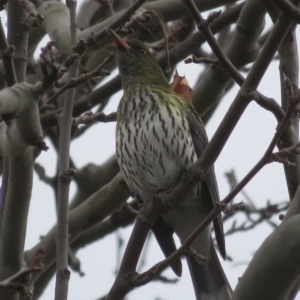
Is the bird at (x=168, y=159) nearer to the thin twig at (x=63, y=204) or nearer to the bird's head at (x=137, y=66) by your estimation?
the bird's head at (x=137, y=66)

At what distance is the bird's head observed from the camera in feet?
18.4

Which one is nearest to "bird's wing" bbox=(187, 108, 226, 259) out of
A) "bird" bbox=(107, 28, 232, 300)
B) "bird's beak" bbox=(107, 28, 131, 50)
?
"bird" bbox=(107, 28, 232, 300)

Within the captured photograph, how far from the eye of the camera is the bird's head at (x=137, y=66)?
220 inches

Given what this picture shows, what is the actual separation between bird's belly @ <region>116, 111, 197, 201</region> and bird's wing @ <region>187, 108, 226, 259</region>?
0.09 m

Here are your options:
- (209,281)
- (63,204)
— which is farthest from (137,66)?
(63,204)

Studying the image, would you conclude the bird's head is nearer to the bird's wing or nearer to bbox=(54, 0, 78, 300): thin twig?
the bird's wing

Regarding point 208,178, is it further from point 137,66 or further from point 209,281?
point 137,66

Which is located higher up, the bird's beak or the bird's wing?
the bird's beak

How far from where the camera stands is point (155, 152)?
4.89m

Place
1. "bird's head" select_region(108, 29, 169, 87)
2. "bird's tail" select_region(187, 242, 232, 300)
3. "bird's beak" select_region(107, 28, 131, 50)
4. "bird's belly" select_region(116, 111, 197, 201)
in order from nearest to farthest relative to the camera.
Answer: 1. "bird's beak" select_region(107, 28, 131, 50)
2. "bird's belly" select_region(116, 111, 197, 201)
3. "bird's tail" select_region(187, 242, 232, 300)
4. "bird's head" select_region(108, 29, 169, 87)

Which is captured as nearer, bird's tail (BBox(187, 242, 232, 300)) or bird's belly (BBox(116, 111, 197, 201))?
bird's belly (BBox(116, 111, 197, 201))

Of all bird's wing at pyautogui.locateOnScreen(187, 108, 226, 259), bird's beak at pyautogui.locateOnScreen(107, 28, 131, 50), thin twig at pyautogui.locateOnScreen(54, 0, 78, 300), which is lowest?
thin twig at pyautogui.locateOnScreen(54, 0, 78, 300)

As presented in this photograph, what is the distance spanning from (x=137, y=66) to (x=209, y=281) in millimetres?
1781

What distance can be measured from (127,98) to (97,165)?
931mm
